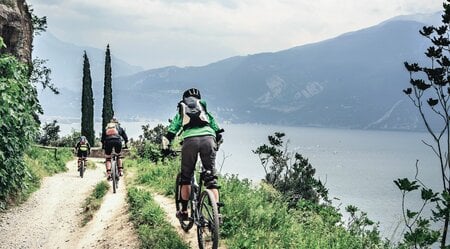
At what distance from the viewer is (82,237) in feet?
36.3

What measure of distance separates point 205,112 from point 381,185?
116 metres

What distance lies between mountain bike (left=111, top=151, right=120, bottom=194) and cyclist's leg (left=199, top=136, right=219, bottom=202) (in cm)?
846

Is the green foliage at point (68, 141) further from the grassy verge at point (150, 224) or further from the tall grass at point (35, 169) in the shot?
the grassy verge at point (150, 224)

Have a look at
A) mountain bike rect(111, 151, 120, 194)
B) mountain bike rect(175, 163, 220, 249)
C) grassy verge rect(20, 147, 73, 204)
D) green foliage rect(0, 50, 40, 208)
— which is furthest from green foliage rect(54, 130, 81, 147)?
mountain bike rect(175, 163, 220, 249)

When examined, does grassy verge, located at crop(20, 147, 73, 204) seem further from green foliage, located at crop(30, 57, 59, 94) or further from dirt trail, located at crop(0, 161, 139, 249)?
green foliage, located at crop(30, 57, 59, 94)

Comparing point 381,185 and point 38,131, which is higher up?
point 38,131

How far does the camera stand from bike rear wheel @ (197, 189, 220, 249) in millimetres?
7133

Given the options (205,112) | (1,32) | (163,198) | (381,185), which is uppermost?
(1,32)

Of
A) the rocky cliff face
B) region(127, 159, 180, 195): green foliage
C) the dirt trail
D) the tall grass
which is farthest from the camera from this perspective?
the rocky cliff face

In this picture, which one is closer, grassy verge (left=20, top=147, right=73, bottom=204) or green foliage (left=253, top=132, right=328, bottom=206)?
grassy verge (left=20, top=147, right=73, bottom=204)

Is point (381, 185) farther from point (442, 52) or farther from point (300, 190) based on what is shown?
point (442, 52)

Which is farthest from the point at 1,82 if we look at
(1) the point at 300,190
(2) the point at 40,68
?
(2) the point at 40,68

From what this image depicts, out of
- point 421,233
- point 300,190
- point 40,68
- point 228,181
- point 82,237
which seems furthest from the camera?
point 40,68

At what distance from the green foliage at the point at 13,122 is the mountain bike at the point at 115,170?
2766mm
